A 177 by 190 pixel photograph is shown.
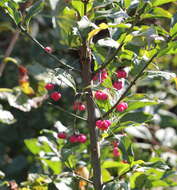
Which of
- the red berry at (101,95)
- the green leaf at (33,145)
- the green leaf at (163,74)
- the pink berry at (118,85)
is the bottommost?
the green leaf at (33,145)

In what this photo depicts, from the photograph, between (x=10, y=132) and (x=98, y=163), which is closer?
(x=98, y=163)

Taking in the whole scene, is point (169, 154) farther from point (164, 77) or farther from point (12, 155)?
point (164, 77)

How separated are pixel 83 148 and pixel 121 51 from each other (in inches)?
22.3

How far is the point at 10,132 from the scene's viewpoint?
2430mm

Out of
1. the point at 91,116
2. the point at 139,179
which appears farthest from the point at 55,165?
the point at 91,116

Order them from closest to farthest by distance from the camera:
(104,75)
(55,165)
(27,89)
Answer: (104,75) < (55,165) < (27,89)

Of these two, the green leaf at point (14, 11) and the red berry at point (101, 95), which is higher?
the green leaf at point (14, 11)

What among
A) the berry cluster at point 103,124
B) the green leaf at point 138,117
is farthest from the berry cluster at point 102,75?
the green leaf at point 138,117

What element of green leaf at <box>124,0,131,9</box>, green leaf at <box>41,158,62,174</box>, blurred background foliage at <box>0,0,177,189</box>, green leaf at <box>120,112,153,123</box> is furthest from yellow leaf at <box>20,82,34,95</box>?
green leaf at <box>124,0,131,9</box>

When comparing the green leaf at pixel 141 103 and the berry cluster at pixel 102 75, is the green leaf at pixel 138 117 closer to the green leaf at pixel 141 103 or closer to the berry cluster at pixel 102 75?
the green leaf at pixel 141 103

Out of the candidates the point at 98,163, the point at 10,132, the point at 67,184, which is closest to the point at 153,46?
the point at 98,163

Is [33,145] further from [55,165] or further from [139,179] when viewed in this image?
[139,179]

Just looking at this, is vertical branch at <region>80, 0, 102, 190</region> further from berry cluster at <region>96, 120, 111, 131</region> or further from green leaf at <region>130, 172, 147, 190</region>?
green leaf at <region>130, 172, 147, 190</region>

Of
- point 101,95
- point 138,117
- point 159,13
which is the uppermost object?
point 159,13
